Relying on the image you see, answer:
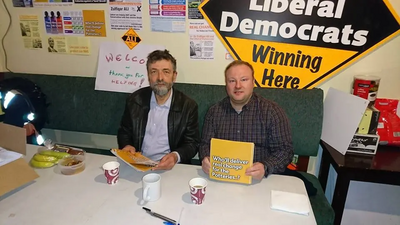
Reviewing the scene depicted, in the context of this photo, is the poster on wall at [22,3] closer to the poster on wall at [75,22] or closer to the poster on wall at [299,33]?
the poster on wall at [75,22]

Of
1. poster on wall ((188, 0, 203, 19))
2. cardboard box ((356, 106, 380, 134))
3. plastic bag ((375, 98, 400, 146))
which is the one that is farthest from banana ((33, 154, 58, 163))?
plastic bag ((375, 98, 400, 146))

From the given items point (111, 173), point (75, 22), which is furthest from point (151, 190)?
point (75, 22)

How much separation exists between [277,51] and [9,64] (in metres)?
2.31

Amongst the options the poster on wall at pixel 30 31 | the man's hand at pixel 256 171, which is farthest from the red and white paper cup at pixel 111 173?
the poster on wall at pixel 30 31

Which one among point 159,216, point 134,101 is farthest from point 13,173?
point 134,101

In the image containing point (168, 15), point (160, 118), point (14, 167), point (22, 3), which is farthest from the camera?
point (22, 3)

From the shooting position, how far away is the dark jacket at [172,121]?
178cm

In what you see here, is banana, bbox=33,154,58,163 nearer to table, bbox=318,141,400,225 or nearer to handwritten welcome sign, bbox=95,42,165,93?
handwritten welcome sign, bbox=95,42,165,93

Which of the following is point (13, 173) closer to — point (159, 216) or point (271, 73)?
point (159, 216)

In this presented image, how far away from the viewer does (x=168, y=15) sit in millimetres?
2086

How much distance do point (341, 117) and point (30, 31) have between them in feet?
8.20

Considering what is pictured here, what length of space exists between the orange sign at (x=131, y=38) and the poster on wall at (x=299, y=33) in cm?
55

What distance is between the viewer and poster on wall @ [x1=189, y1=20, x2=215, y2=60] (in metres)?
2.06

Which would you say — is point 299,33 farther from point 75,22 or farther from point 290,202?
point 75,22
